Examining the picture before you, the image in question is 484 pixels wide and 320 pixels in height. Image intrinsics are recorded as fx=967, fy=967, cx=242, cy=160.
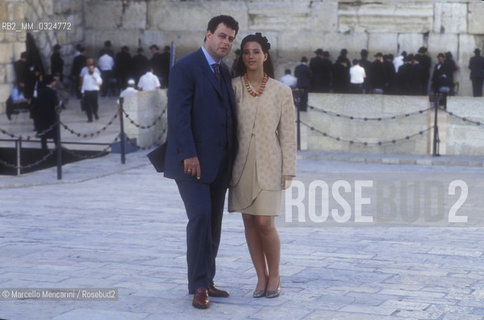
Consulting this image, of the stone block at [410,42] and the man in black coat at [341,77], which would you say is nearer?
the man in black coat at [341,77]

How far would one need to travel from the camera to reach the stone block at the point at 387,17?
25359 mm

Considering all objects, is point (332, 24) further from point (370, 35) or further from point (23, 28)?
point (23, 28)

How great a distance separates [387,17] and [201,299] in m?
21.1

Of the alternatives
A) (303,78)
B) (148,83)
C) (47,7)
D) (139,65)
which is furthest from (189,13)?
(148,83)

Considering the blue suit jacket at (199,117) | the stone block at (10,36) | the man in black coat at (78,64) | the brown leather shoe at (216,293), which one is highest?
the stone block at (10,36)

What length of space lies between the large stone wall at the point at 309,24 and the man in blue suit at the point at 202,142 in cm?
2032

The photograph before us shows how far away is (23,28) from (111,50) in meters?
4.14

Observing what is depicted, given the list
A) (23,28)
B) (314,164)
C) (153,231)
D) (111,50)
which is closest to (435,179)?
(314,164)

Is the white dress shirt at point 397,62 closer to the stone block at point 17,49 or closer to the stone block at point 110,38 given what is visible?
the stone block at point 110,38

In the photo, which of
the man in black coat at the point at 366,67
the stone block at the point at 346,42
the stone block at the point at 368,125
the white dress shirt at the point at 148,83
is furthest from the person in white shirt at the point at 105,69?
the stone block at the point at 368,125

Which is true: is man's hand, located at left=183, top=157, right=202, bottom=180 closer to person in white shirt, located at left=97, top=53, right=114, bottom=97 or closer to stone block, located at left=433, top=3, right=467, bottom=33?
person in white shirt, located at left=97, top=53, right=114, bottom=97

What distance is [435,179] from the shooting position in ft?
41.8

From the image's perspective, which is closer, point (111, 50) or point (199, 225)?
point (199, 225)

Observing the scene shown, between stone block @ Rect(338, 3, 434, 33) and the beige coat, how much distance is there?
20344 millimetres
